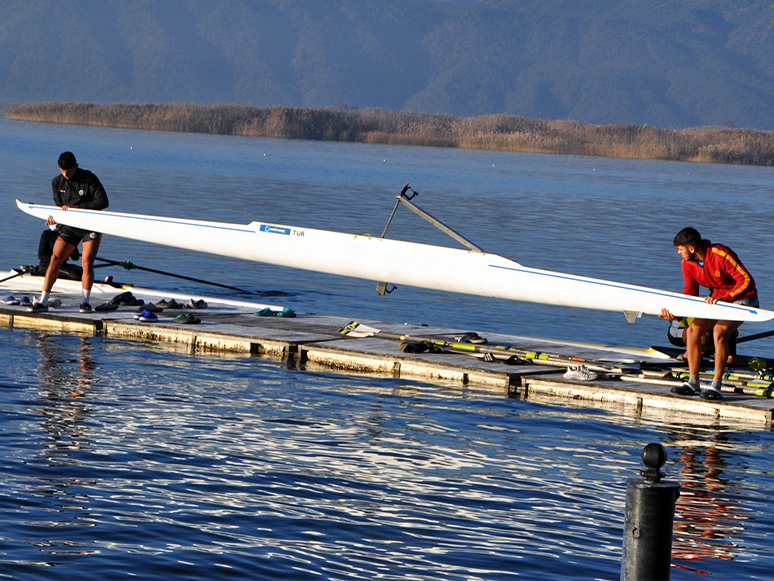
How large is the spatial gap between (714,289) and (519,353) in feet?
8.97

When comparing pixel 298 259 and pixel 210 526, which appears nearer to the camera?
pixel 210 526

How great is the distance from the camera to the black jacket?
50.3ft

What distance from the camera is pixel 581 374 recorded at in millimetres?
13133

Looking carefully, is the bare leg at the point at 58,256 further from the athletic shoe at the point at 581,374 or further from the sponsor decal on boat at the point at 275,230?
the athletic shoe at the point at 581,374

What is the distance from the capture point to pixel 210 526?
8156 millimetres

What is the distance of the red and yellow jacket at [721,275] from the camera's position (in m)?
12.1

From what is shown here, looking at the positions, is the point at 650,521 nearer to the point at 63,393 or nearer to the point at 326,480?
the point at 326,480

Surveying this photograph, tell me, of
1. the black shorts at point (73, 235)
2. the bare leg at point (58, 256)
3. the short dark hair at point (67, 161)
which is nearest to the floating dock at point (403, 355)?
the bare leg at point (58, 256)

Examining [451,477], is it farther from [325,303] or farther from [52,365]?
[325,303]

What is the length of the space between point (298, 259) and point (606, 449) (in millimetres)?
6561

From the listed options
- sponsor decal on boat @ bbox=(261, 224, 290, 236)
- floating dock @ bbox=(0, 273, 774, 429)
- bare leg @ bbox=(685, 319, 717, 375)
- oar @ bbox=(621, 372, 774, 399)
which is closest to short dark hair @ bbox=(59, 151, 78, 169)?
floating dock @ bbox=(0, 273, 774, 429)

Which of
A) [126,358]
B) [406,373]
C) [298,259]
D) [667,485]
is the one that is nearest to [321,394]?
[406,373]

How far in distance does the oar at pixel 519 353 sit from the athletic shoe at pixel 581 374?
26cm

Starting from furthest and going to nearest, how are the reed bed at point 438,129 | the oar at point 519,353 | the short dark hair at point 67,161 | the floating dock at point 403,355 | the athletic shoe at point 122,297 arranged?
the reed bed at point 438,129 → the athletic shoe at point 122,297 → the short dark hair at point 67,161 → the oar at point 519,353 → the floating dock at point 403,355
